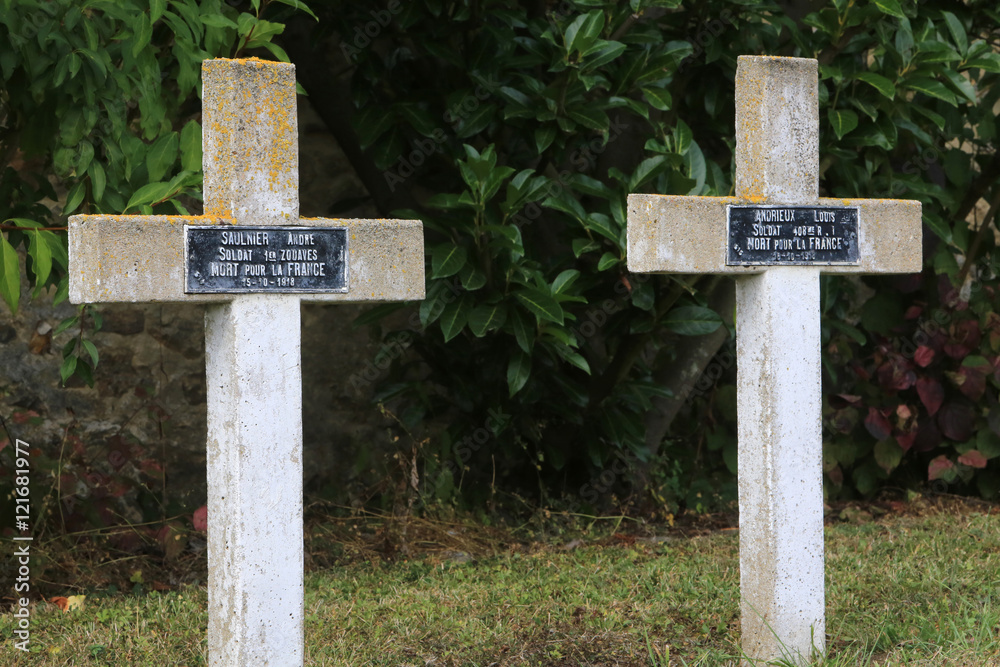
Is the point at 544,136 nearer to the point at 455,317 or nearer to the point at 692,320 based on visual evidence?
the point at 455,317

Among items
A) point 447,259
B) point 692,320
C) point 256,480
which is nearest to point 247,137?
point 256,480

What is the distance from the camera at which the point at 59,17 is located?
3203 millimetres

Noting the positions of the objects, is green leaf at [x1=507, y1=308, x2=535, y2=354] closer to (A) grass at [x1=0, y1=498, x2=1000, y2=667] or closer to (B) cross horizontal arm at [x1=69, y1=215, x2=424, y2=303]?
(A) grass at [x1=0, y1=498, x2=1000, y2=667]

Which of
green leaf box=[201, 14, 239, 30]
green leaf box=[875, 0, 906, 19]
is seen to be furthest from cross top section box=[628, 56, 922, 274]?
green leaf box=[201, 14, 239, 30]

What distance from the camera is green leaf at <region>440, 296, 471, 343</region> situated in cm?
426

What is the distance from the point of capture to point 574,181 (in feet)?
14.2

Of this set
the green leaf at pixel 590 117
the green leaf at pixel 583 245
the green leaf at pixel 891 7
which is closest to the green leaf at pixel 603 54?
the green leaf at pixel 590 117

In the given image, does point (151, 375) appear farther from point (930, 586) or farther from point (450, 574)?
point (930, 586)

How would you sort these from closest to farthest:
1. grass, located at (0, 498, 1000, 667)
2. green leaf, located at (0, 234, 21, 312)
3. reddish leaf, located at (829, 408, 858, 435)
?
green leaf, located at (0, 234, 21, 312) → grass, located at (0, 498, 1000, 667) → reddish leaf, located at (829, 408, 858, 435)

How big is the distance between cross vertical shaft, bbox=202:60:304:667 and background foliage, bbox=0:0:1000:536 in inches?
11.7

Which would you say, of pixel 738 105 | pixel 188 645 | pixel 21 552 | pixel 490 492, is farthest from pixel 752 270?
pixel 21 552

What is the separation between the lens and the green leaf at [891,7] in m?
4.07

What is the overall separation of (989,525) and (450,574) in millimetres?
2509

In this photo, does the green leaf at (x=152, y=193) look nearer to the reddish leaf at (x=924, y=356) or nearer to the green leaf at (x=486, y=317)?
the green leaf at (x=486, y=317)
